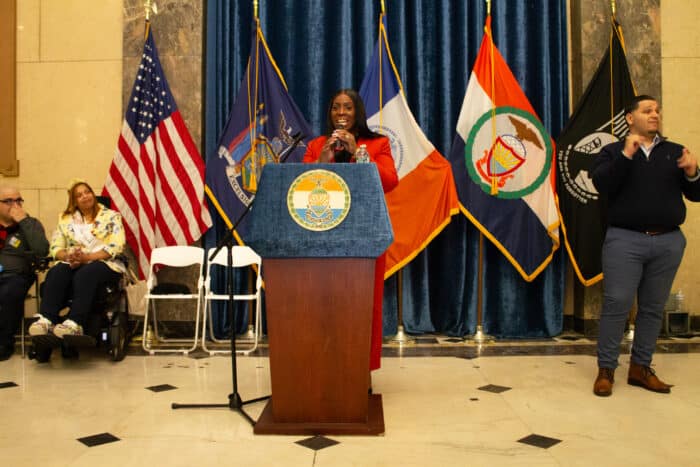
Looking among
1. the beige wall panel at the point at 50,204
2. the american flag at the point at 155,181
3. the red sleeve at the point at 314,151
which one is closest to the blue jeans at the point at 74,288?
the american flag at the point at 155,181

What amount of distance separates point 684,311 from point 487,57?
264 centimetres

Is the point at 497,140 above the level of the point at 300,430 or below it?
above

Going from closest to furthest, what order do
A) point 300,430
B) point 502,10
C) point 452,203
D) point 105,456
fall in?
point 105,456 → point 300,430 → point 452,203 → point 502,10

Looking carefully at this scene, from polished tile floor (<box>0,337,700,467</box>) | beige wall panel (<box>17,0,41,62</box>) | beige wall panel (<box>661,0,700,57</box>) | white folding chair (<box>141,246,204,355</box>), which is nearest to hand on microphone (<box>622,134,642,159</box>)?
polished tile floor (<box>0,337,700,467</box>)

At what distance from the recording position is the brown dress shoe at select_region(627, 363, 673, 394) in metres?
3.34

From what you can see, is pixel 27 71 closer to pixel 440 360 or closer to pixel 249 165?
pixel 249 165

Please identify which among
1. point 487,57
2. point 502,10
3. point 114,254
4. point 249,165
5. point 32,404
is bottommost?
point 32,404

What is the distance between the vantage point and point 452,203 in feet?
16.2

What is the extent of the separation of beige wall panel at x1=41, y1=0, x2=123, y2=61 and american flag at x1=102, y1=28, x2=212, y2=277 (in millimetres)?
630

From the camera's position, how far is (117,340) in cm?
421

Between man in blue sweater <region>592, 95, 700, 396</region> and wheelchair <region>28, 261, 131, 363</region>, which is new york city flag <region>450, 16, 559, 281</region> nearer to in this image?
man in blue sweater <region>592, 95, 700, 396</region>

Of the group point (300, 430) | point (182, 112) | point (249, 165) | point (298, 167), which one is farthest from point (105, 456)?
point (182, 112)

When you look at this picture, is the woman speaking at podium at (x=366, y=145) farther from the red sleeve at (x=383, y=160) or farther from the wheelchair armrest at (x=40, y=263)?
the wheelchair armrest at (x=40, y=263)

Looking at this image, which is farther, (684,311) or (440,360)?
(684,311)
